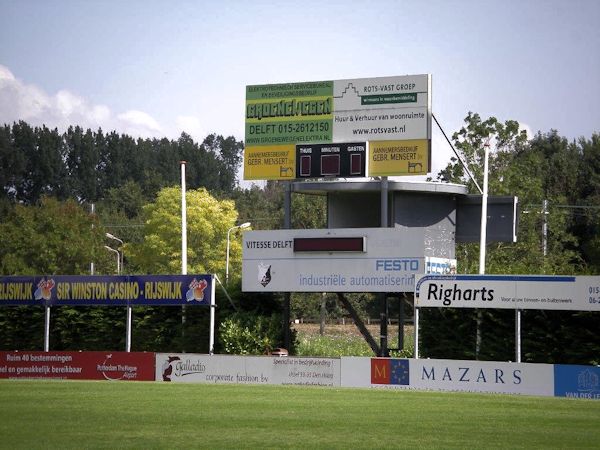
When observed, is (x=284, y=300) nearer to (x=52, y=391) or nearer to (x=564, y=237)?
(x=52, y=391)

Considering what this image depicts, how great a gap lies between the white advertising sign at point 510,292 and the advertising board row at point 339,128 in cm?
544

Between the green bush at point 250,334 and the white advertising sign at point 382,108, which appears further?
the green bush at point 250,334

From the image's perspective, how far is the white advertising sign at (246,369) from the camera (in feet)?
137

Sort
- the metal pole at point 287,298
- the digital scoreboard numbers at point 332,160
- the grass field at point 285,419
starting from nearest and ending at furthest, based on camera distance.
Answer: the grass field at point 285,419 < the digital scoreboard numbers at point 332,160 < the metal pole at point 287,298

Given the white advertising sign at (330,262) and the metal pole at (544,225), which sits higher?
the metal pole at (544,225)

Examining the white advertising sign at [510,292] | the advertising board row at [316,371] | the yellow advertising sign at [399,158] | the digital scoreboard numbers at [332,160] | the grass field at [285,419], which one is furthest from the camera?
the digital scoreboard numbers at [332,160]

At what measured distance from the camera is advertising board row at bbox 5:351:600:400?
36312 mm

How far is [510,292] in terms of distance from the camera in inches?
1576

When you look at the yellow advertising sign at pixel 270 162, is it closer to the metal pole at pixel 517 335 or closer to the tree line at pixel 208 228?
the tree line at pixel 208 228

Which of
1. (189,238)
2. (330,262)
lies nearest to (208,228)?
(189,238)

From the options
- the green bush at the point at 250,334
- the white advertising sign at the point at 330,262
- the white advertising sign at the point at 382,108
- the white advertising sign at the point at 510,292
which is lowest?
the green bush at the point at 250,334

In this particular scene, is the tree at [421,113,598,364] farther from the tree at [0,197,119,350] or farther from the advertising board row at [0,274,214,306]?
the tree at [0,197,119,350]

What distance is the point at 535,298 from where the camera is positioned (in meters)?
39.6

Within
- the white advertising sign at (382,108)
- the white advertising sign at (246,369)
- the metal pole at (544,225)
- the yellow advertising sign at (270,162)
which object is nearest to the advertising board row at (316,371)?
the white advertising sign at (246,369)
